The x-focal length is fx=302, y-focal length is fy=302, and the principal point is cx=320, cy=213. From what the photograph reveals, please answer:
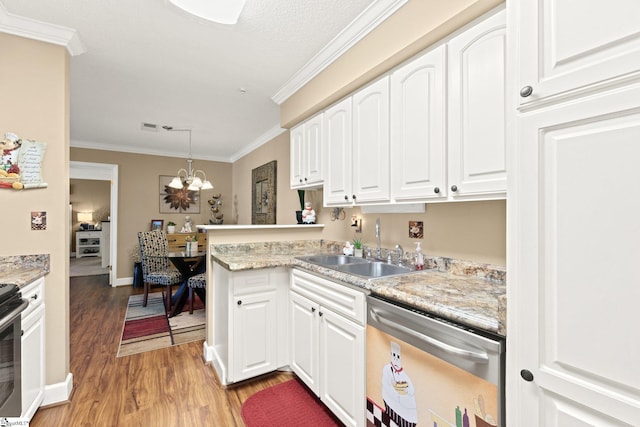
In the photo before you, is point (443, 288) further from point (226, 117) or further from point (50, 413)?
point (226, 117)

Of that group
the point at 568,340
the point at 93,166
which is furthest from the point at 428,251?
the point at 93,166

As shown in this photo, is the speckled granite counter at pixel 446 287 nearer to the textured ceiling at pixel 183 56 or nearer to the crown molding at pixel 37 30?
the textured ceiling at pixel 183 56

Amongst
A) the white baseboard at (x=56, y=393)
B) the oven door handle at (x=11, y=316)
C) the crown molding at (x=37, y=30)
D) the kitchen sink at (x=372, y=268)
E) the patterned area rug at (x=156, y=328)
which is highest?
the crown molding at (x=37, y=30)

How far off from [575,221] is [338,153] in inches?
67.0

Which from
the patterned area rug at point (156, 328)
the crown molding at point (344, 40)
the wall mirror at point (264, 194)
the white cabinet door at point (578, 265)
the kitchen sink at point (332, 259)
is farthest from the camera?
the wall mirror at point (264, 194)

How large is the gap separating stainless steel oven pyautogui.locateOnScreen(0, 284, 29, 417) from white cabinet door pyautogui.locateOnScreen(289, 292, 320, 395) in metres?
1.50

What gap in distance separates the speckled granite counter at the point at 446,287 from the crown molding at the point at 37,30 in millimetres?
1807

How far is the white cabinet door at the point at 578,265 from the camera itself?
697mm

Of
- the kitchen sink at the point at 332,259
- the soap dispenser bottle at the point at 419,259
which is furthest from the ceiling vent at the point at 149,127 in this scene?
the soap dispenser bottle at the point at 419,259

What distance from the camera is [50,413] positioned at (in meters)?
1.94

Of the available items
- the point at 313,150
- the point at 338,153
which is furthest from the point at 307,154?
the point at 338,153

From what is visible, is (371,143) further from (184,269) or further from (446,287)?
(184,269)

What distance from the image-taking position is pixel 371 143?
6.61 feet

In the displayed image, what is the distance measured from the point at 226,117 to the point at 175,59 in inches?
57.1
